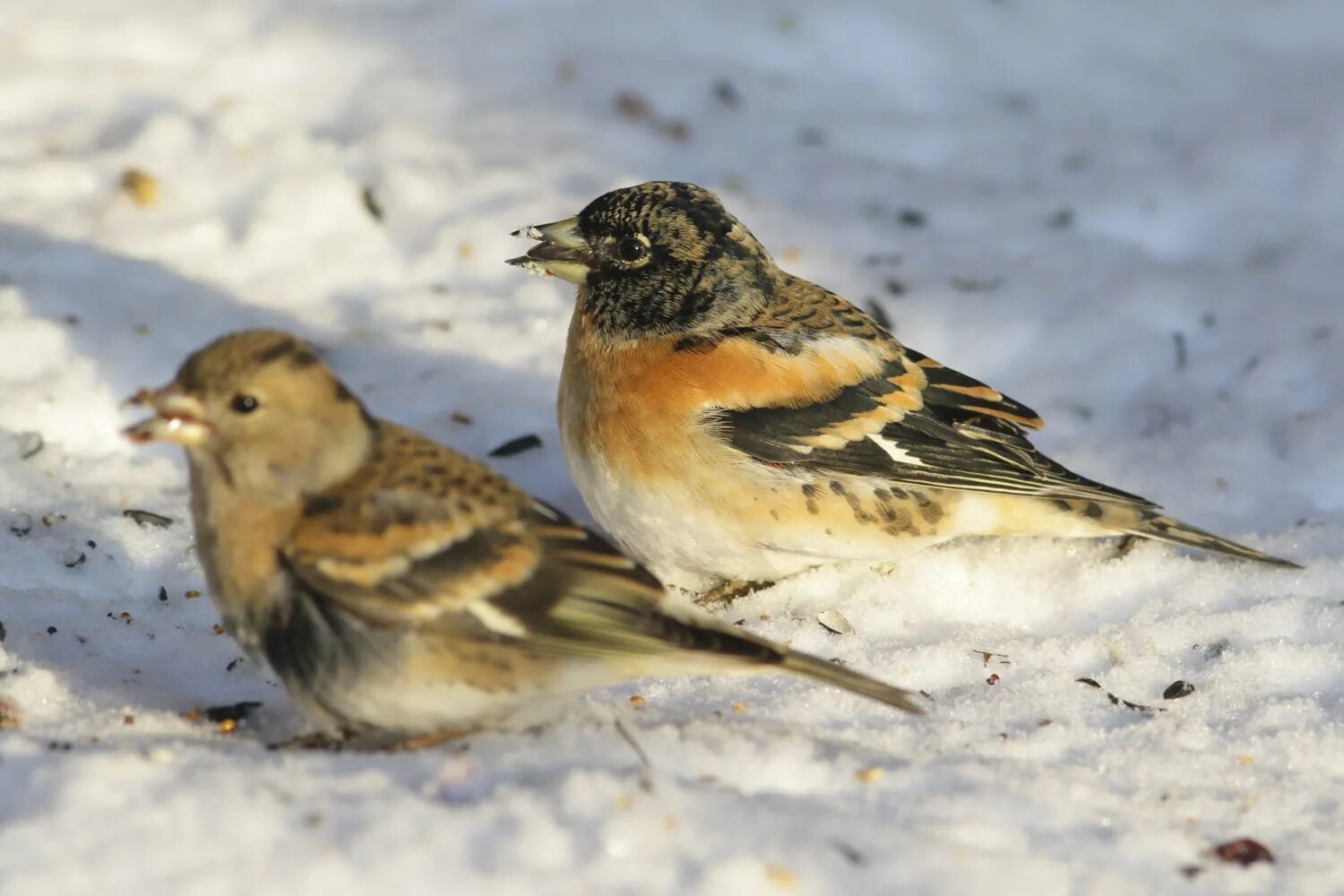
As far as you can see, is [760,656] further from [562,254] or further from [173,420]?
[562,254]

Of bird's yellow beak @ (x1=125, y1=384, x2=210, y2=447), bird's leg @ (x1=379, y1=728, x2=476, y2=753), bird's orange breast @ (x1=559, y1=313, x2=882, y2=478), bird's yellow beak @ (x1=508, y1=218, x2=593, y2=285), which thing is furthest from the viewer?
bird's yellow beak @ (x1=508, y1=218, x2=593, y2=285)

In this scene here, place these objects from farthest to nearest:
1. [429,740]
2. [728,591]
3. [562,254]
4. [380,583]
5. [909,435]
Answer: [562,254], [728,591], [909,435], [429,740], [380,583]

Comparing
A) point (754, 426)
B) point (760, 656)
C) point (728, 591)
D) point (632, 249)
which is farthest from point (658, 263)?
point (760, 656)

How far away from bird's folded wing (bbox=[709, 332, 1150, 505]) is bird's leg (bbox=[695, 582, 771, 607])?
415 mm

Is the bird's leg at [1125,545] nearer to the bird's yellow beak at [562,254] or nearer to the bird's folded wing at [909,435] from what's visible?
the bird's folded wing at [909,435]

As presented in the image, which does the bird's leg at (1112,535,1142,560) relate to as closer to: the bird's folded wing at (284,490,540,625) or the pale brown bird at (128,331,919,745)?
the pale brown bird at (128,331,919,745)

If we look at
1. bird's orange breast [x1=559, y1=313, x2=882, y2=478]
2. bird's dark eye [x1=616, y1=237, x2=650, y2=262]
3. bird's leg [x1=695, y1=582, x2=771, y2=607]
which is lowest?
bird's leg [x1=695, y1=582, x2=771, y2=607]

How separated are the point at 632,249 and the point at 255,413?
61.3 inches

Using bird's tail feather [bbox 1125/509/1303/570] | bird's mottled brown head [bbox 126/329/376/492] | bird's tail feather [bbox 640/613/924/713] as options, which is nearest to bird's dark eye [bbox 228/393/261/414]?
Result: bird's mottled brown head [bbox 126/329/376/492]

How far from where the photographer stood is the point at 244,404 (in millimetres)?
2824

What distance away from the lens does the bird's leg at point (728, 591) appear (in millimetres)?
4098


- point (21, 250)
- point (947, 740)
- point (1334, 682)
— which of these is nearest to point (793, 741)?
point (947, 740)

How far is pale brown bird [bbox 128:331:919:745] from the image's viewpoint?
2.79 metres

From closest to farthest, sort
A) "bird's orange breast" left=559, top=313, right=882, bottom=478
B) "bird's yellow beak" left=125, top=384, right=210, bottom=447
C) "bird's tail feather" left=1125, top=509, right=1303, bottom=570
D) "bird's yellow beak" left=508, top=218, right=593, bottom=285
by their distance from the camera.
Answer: "bird's yellow beak" left=125, top=384, right=210, bottom=447 < "bird's orange breast" left=559, top=313, right=882, bottom=478 < "bird's tail feather" left=1125, top=509, right=1303, bottom=570 < "bird's yellow beak" left=508, top=218, right=593, bottom=285
